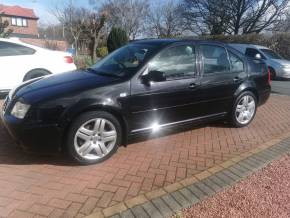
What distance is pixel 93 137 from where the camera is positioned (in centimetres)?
392

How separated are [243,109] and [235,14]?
31037 millimetres

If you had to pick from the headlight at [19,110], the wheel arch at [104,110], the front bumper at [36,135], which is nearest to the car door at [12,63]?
the headlight at [19,110]

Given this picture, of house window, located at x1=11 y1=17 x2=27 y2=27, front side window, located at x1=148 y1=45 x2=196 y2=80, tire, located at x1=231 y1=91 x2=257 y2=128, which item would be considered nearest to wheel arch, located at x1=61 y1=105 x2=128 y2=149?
front side window, located at x1=148 y1=45 x2=196 y2=80

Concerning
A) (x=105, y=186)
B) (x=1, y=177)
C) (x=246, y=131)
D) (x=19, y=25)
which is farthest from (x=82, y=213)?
(x=19, y=25)

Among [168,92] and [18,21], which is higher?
[18,21]

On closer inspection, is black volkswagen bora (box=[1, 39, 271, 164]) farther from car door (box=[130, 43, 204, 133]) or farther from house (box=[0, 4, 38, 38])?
house (box=[0, 4, 38, 38])

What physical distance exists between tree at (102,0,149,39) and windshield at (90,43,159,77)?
31.6 m

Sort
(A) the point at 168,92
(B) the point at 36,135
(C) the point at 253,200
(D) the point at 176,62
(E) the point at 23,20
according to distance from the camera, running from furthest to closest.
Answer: (E) the point at 23,20
(D) the point at 176,62
(A) the point at 168,92
(B) the point at 36,135
(C) the point at 253,200

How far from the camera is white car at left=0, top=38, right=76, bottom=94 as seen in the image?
716 cm

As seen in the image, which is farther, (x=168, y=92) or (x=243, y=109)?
(x=243, y=109)

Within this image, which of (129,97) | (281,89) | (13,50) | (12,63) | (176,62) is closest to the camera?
(129,97)

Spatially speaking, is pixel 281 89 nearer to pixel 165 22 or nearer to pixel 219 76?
pixel 219 76

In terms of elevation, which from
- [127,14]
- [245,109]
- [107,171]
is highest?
[127,14]

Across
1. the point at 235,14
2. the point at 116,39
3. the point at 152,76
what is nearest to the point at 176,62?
the point at 152,76
